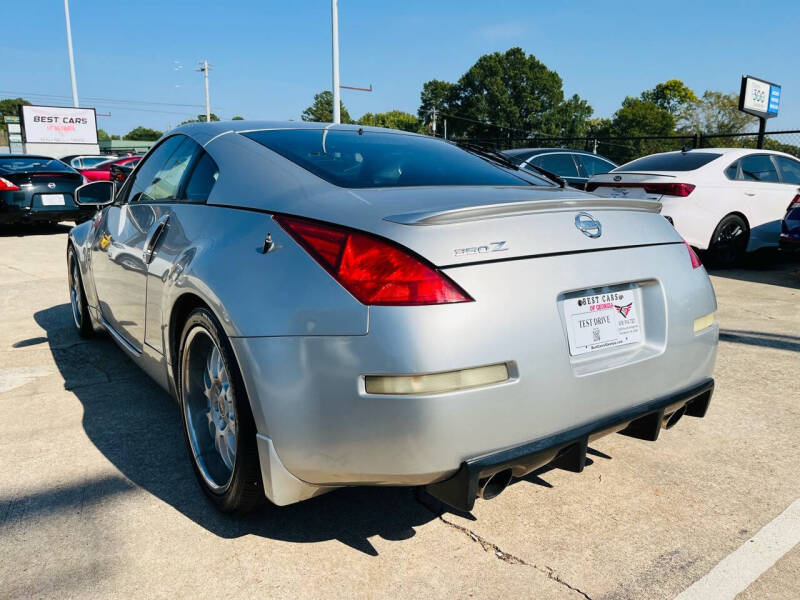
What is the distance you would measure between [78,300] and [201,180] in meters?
2.58

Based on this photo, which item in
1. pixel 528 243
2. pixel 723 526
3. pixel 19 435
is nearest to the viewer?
pixel 528 243

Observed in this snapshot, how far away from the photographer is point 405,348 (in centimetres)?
169

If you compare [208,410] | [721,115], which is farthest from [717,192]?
[721,115]

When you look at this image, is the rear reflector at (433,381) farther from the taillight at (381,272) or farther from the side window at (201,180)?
the side window at (201,180)

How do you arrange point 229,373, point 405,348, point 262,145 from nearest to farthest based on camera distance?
point 405,348 < point 229,373 < point 262,145

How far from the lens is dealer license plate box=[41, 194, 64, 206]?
11.1 meters

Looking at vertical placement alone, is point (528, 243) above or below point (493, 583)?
above

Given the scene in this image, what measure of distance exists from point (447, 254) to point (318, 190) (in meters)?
0.57

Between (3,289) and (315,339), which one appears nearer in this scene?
(315,339)

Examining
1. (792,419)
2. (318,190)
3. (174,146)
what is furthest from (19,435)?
(792,419)

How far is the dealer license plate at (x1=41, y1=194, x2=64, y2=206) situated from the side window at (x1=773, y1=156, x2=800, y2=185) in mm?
11310

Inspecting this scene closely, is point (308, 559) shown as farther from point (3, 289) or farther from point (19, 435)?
point (3, 289)

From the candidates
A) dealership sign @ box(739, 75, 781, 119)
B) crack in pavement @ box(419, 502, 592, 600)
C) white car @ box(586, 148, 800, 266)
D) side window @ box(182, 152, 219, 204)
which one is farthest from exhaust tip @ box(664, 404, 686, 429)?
dealership sign @ box(739, 75, 781, 119)

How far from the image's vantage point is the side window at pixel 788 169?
844cm
